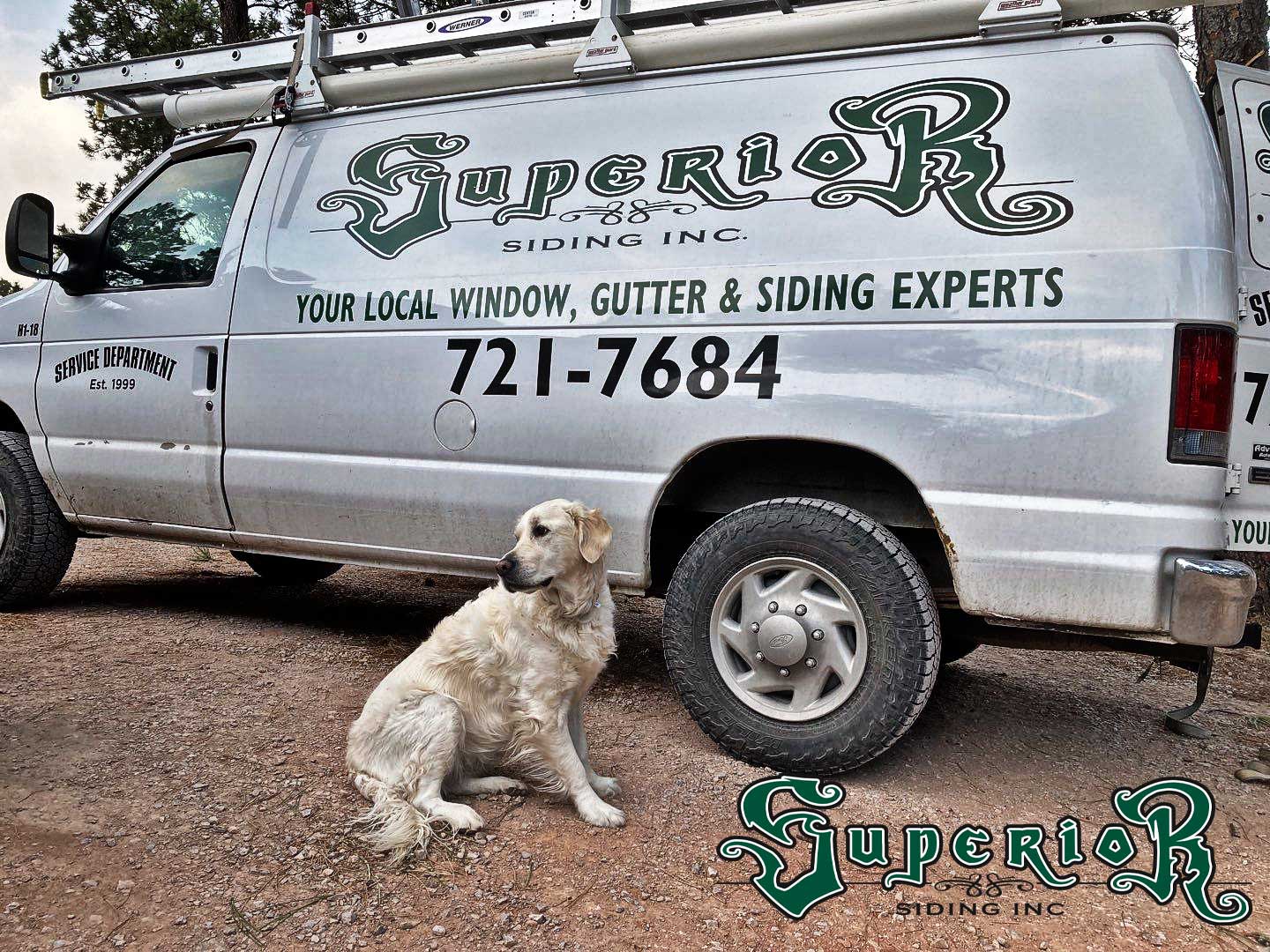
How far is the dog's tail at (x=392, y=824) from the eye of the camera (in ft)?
8.50

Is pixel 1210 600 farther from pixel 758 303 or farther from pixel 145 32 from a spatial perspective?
pixel 145 32

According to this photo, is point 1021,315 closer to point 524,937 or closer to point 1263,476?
point 1263,476

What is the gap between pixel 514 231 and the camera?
145 inches

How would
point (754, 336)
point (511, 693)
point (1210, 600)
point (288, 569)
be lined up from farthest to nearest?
point (288, 569), point (754, 336), point (511, 693), point (1210, 600)

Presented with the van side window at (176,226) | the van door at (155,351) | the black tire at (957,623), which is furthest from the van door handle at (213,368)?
the black tire at (957,623)

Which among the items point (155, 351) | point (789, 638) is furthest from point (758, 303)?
point (155, 351)

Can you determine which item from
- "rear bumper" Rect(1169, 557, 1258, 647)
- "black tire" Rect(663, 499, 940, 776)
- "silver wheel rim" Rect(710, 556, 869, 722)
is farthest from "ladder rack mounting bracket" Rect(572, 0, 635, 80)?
"rear bumper" Rect(1169, 557, 1258, 647)

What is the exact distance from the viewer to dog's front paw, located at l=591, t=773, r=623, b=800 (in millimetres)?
2951

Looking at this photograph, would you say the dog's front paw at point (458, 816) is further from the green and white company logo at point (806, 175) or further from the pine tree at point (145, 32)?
the pine tree at point (145, 32)

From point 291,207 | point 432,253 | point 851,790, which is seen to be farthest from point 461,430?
point 851,790

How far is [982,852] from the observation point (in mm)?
2701

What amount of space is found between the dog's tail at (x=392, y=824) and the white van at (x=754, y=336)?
1015 mm

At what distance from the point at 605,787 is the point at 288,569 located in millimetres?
3620

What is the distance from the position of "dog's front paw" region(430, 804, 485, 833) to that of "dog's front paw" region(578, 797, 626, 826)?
0.99 ft
